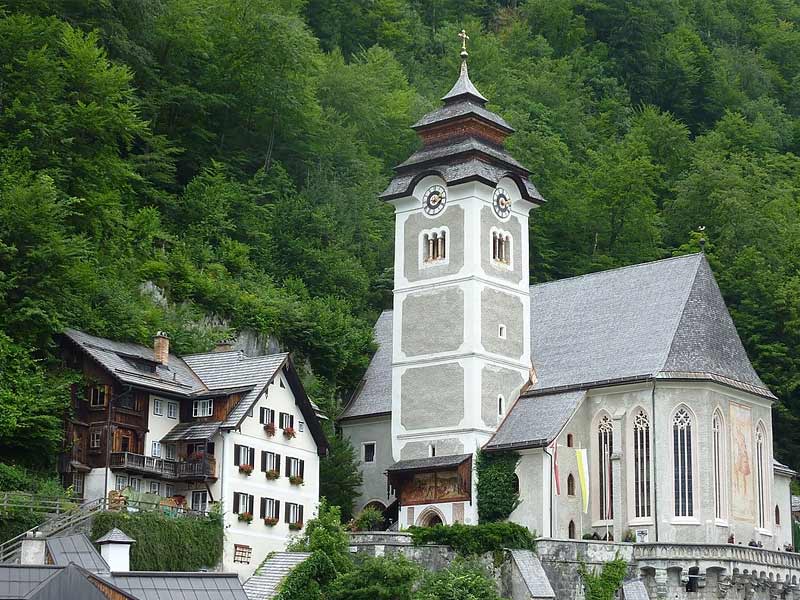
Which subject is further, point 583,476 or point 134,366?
point 583,476

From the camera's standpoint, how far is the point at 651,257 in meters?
97.8

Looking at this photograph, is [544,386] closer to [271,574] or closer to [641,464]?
[641,464]

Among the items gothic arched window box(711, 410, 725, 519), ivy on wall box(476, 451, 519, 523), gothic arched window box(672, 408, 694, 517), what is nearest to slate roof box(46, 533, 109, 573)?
ivy on wall box(476, 451, 519, 523)

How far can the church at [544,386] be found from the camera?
66.8m

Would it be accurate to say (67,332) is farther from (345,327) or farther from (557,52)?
(557,52)

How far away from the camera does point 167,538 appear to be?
182 ft

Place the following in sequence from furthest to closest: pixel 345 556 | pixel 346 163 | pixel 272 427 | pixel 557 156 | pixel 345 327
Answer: pixel 557 156, pixel 346 163, pixel 345 327, pixel 272 427, pixel 345 556

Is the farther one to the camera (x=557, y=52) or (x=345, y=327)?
(x=557, y=52)

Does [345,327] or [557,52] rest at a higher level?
[557,52]

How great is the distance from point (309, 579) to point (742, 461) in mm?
21559

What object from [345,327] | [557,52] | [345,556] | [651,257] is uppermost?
[557,52]

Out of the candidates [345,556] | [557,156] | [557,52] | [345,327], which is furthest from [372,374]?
[557,52]

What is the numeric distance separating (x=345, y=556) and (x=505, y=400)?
14480 millimetres

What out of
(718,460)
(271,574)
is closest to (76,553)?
(271,574)
